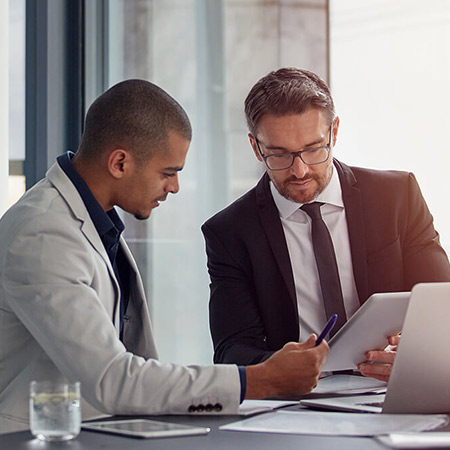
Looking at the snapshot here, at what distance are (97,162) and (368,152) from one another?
1955 mm

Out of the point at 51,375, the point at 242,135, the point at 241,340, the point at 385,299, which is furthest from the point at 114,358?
the point at 242,135

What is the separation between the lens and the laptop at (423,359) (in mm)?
1378

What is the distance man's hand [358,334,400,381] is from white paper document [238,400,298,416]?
228 millimetres

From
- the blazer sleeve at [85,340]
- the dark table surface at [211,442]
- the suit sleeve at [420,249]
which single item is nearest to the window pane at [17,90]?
the suit sleeve at [420,249]

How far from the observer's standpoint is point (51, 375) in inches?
65.2

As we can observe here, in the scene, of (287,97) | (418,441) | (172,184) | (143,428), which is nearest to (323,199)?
(287,97)

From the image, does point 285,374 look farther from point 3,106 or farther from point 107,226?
point 3,106

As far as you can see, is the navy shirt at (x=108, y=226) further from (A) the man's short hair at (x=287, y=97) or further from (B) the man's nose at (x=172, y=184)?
(A) the man's short hair at (x=287, y=97)

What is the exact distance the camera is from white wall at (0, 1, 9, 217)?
119 inches

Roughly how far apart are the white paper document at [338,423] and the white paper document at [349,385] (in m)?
0.33

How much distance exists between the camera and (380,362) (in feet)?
5.85

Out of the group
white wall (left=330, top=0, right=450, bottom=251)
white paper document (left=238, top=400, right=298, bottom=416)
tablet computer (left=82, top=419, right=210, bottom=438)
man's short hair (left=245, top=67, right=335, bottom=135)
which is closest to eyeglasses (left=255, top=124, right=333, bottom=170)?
man's short hair (left=245, top=67, right=335, bottom=135)

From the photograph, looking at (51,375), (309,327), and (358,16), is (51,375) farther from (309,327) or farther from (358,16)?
(358,16)

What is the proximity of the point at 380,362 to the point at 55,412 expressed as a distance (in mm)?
820
